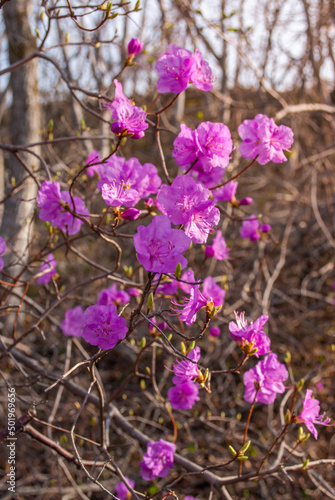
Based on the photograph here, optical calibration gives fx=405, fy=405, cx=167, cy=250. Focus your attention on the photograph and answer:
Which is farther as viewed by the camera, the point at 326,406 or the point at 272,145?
the point at 326,406

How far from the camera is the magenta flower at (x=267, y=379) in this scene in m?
1.55

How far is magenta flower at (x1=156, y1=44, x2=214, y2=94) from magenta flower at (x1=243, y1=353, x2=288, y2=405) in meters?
1.08

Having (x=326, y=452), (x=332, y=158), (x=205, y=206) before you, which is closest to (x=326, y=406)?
(x=326, y=452)

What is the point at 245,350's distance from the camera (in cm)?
128

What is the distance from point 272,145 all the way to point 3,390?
324 centimetres

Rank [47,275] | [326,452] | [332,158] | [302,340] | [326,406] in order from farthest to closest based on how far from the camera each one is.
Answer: [332,158], [302,340], [326,406], [326,452], [47,275]

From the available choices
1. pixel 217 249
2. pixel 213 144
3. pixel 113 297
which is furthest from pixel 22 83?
pixel 213 144

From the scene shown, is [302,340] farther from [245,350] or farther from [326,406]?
[245,350]

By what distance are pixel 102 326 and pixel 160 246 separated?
0.34 m

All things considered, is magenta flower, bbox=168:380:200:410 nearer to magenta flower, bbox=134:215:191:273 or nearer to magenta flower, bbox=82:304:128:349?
magenta flower, bbox=82:304:128:349

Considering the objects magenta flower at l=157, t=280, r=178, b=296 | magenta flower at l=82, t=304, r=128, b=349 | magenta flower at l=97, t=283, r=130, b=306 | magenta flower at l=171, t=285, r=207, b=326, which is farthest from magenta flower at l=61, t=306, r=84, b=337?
magenta flower at l=171, t=285, r=207, b=326

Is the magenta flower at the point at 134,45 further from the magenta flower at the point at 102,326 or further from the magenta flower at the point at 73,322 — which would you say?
the magenta flower at the point at 73,322

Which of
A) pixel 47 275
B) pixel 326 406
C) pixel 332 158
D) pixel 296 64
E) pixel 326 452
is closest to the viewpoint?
pixel 47 275

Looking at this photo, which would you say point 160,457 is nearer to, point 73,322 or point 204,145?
point 73,322
